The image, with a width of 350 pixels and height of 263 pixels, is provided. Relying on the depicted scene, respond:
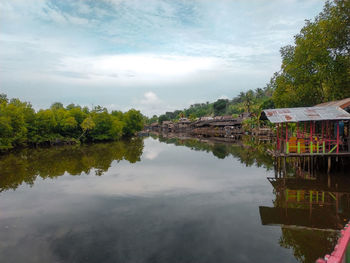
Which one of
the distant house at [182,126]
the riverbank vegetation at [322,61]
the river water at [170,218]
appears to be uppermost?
the riverbank vegetation at [322,61]

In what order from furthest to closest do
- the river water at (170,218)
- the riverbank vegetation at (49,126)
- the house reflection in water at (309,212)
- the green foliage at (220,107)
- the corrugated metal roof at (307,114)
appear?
the green foliage at (220,107)
the riverbank vegetation at (49,126)
the corrugated metal roof at (307,114)
the house reflection in water at (309,212)
the river water at (170,218)

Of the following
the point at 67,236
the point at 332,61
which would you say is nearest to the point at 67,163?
the point at 67,236

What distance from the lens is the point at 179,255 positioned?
22.6ft

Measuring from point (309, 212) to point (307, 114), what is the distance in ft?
21.2

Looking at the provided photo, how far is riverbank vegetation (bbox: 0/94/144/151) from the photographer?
31.9 m

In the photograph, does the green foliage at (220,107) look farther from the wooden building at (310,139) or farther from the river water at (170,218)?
the wooden building at (310,139)

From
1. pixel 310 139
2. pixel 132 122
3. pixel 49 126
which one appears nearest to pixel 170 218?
pixel 310 139

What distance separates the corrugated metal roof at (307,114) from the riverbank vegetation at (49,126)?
30.2 meters

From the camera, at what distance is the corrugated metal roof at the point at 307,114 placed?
43.7 ft

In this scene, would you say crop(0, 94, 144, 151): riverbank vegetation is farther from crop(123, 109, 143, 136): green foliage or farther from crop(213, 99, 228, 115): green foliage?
crop(213, 99, 228, 115): green foliage

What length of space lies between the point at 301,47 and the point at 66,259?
2344cm

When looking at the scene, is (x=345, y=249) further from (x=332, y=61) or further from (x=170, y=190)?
(x=332, y=61)

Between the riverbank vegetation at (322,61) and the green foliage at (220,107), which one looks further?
the green foliage at (220,107)

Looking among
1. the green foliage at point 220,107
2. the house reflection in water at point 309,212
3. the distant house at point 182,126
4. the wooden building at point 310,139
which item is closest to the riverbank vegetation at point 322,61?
the wooden building at point 310,139
